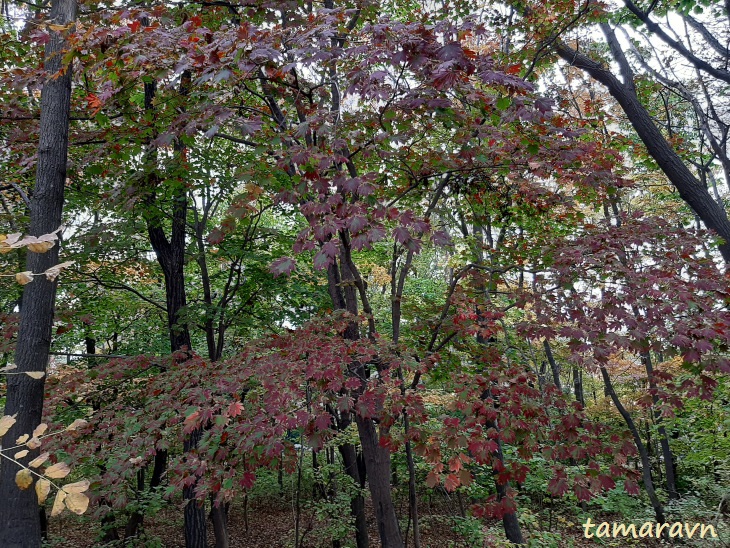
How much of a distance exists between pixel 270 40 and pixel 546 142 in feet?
7.56

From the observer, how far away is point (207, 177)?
216 inches

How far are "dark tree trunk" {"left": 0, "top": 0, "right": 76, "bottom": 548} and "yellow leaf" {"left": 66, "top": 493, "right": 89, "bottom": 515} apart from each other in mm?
2216

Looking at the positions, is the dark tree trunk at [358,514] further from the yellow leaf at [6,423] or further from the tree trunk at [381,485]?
the yellow leaf at [6,423]

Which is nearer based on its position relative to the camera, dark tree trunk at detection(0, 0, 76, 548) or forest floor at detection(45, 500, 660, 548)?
dark tree trunk at detection(0, 0, 76, 548)

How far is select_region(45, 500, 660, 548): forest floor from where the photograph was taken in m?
8.44

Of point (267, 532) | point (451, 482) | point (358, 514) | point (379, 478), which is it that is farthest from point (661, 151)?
point (267, 532)

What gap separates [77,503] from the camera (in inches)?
45.3

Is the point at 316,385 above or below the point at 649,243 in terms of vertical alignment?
A: below

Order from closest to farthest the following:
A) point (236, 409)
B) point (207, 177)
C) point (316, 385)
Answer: point (236, 409) < point (316, 385) < point (207, 177)

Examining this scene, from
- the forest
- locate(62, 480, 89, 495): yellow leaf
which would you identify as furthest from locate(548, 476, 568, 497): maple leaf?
locate(62, 480, 89, 495): yellow leaf

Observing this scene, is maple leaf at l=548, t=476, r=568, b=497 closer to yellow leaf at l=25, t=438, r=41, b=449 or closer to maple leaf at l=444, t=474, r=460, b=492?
maple leaf at l=444, t=474, r=460, b=492

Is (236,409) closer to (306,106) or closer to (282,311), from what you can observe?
(306,106)

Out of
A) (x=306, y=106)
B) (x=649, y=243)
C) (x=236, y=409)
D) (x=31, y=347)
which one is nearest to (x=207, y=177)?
(x=306, y=106)

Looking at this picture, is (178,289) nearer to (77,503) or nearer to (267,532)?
(77,503)
